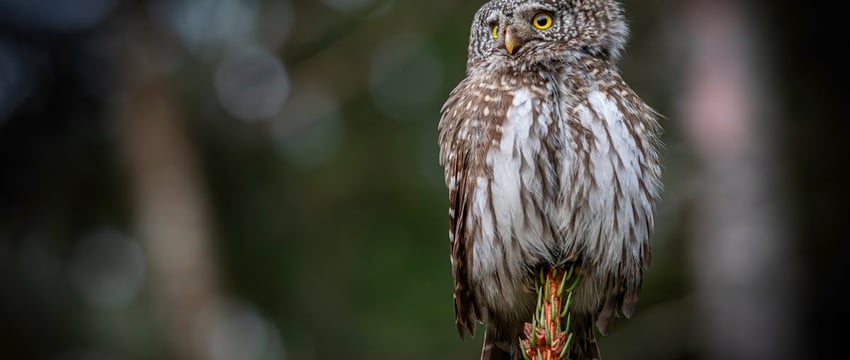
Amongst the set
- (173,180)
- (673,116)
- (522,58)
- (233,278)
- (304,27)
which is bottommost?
(233,278)

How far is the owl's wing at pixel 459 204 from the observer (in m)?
3.75

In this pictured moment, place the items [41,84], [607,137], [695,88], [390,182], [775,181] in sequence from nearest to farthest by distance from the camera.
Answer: [607,137] < [775,181] < [695,88] < [41,84] < [390,182]

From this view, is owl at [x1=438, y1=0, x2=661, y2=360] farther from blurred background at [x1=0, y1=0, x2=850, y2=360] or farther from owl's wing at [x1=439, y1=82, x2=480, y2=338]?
blurred background at [x1=0, y1=0, x2=850, y2=360]

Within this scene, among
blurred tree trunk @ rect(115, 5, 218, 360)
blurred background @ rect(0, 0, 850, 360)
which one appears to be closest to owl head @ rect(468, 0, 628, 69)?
blurred background @ rect(0, 0, 850, 360)

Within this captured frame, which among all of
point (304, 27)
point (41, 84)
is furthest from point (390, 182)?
point (41, 84)

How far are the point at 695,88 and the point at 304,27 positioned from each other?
3.53 meters

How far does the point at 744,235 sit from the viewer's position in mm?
6348

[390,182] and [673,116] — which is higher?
[673,116]

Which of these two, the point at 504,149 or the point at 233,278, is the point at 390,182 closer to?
the point at 233,278

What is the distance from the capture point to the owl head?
3758mm

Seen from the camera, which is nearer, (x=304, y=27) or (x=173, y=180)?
(x=173, y=180)

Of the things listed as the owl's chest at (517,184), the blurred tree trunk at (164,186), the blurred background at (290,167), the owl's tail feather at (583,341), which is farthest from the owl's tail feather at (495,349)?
the blurred tree trunk at (164,186)

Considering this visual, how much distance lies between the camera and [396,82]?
8.48 meters

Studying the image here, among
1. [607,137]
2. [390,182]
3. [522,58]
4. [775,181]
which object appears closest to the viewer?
[607,137]
